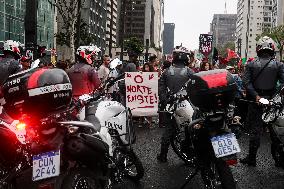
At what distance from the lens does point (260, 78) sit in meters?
7.58

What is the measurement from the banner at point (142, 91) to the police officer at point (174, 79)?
166 inches

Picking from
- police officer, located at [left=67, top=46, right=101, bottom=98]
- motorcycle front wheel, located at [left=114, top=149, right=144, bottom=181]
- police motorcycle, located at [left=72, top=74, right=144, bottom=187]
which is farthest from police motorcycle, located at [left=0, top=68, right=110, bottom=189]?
police officer, located at [left=67, top=46, right=101, bottom=98]

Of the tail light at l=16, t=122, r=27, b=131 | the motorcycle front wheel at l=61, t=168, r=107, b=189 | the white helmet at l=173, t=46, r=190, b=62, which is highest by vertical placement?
the white helmet at l=173, t=46, r=190, b=62

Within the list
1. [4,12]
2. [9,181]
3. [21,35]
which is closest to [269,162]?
[9,181]

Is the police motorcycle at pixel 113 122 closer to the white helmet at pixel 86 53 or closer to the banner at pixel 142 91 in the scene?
the white helmet at pixel 86 53

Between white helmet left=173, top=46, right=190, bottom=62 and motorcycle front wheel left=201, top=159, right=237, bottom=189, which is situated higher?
white helmet left=173, top=46, right=190, bottom=62

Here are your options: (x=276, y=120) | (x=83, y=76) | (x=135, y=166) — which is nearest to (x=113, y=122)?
(x=135, y=166)

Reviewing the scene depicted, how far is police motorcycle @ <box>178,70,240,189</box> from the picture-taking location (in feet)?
15.3

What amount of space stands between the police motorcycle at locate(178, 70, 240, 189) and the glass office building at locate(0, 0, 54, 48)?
46928 mm

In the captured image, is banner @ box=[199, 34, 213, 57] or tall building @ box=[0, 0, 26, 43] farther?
tall building @ box=[0, 0, 26, 43]

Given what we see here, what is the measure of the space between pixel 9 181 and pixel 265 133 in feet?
28.5

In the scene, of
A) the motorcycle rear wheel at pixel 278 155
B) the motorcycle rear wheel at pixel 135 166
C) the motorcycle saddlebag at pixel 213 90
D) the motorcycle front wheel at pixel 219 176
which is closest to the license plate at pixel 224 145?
the motorcycle front wheel at pixel 219 176

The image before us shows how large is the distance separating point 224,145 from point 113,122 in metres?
1.34

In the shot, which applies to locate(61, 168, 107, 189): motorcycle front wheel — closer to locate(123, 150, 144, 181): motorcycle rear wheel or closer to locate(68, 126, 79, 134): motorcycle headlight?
locate(68, 126, 79, 134): motorcycle headlight
